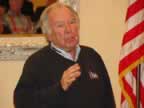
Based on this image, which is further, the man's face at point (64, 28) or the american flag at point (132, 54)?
the american flag at point (132, 54)

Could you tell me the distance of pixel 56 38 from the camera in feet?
6.26

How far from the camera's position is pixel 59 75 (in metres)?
1.88

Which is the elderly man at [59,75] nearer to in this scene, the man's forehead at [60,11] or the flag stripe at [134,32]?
the man's forehead at [60,11]

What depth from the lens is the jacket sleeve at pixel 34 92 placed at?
71.0 inches

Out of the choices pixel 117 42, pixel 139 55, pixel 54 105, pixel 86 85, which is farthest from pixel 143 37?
pixel 54 105

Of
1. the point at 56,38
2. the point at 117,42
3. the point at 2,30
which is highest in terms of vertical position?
the point at 56,38

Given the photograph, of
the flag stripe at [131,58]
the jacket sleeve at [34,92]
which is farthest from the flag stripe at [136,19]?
the jacket sleeve at [34,92]

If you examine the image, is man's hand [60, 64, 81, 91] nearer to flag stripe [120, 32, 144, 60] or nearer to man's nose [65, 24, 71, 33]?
man's nose [65, 24, 71, 33]

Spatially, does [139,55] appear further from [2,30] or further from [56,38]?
[2,30]

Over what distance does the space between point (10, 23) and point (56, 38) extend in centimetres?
91

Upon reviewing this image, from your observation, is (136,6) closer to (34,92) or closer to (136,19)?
(136,19)

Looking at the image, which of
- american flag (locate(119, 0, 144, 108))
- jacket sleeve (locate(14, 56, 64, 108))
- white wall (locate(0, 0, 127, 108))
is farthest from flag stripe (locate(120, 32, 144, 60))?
jacket sleeve (locate(14, 56, 64, 108))

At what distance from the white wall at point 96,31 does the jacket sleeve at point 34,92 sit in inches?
36.5

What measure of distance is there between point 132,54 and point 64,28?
784mm
